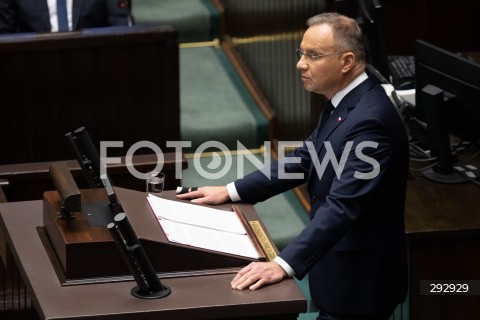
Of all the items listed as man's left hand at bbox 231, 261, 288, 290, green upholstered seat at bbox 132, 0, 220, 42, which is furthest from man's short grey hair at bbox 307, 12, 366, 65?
green upholstered seat at bbox 132, 0, 220, 42

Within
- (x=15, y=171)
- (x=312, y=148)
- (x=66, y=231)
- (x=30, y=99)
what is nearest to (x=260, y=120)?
(x=30, y=99)

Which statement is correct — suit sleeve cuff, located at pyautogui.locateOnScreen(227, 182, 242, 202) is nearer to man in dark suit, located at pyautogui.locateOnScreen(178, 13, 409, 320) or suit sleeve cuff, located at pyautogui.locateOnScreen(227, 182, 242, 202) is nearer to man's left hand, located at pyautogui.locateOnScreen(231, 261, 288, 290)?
man in dark suit, located at pyautogui.locateOnScreen(178, 13, 409, 320)

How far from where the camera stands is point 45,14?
17.3 feet

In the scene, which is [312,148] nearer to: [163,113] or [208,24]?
[163,113]

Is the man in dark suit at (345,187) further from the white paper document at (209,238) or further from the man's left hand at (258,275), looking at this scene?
the white paper document at (209,238)

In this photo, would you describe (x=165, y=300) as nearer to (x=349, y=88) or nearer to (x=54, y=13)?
(x=349, y=88)

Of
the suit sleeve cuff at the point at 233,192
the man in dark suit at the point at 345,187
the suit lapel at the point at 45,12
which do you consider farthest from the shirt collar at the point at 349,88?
the suit lapel at the point at 45,12

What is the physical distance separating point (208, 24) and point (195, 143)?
1118 mm

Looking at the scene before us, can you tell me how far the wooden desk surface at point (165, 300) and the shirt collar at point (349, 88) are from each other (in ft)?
2.04

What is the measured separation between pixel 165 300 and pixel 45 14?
9.03 ft

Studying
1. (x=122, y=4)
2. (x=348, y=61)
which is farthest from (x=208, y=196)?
(x=122, y=4)

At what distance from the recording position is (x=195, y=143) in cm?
589

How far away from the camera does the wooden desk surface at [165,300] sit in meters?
2.74

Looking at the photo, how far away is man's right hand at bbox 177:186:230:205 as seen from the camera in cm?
338
